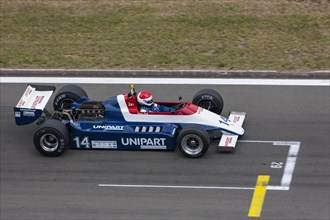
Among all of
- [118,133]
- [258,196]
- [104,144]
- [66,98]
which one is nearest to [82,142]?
[104,144]

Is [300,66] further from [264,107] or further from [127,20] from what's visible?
[127,20]

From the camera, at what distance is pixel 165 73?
78.0 ft

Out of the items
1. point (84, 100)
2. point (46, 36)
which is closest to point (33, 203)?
point (84, 100)

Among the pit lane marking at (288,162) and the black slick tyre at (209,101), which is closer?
the pit lane marking at (288,162)

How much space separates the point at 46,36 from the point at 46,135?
9.31 meters

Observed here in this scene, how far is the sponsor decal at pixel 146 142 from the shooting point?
18.4 meters

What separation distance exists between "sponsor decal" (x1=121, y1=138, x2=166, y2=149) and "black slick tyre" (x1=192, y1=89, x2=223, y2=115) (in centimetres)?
171

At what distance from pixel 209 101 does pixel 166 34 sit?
7362 mm

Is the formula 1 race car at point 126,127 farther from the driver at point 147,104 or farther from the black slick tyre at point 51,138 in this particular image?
the driver at point 147,104

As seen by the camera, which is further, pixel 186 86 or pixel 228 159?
pixel 186 86

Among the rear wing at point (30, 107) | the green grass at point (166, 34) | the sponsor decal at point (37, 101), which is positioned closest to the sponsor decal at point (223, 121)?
the rear wing at point (30, 107)

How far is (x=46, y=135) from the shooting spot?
18.2 m

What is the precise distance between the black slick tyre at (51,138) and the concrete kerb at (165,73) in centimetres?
581

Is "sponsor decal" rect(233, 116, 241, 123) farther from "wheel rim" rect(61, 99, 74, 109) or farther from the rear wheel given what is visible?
"wheel rim" rect(61, 99, 74, 109)
